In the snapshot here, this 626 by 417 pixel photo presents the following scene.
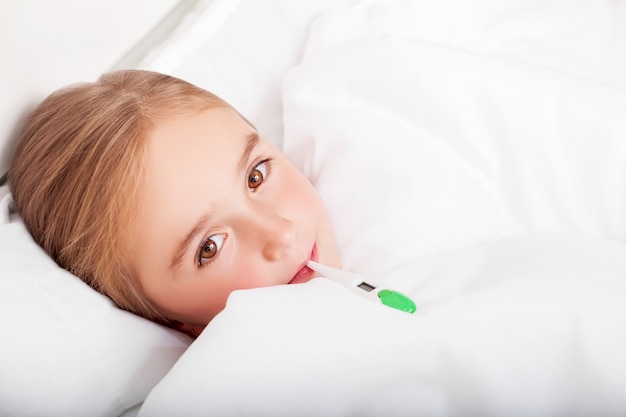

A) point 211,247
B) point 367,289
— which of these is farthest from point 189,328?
point 367,289

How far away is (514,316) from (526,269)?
0.31 ft

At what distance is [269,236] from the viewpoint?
744 millimetres

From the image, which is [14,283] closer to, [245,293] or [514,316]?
[245,293]

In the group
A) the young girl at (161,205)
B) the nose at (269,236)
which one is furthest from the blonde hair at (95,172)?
the nose at (269,236)

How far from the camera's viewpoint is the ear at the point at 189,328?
2.71 ft

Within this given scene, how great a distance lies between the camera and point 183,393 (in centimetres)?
61

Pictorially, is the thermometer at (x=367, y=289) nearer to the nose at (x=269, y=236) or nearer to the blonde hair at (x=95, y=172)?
the nose at (x=269, y=236)

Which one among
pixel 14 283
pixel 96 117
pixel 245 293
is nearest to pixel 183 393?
pixel 245 293

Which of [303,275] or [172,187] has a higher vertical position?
[172,187]

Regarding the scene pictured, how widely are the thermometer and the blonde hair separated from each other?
0.21 metres

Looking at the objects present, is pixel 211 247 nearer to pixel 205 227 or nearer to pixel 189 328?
pixel 205 227

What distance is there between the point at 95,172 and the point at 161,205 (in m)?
0.09

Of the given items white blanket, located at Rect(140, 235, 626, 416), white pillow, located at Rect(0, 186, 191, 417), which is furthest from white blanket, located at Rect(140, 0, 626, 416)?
white pillow, located at Rect(0, 186, 191, 417)

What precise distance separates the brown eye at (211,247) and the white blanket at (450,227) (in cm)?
10
